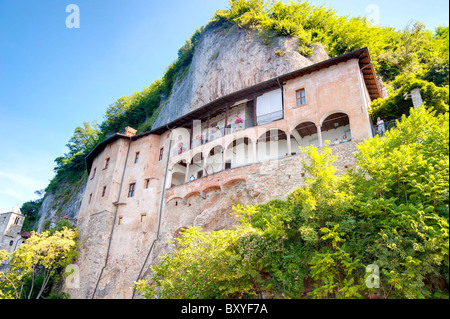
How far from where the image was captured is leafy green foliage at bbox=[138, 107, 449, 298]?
27.7 feet

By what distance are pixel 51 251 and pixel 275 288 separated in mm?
19350

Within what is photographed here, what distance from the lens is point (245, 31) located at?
31797mm

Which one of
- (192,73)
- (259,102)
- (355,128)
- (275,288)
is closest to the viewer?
(275,288)

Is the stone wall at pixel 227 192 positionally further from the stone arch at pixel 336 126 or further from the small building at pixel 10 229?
the small building at pixel 10 229

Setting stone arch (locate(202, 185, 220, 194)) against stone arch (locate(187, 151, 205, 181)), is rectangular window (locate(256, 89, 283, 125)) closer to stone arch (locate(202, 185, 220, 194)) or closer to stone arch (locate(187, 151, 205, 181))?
stone arch (locate(202, 185, 220, 194))

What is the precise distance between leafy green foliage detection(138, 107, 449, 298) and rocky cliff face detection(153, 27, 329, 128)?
14.9 meters

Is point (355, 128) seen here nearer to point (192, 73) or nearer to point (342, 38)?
point (342, 38)

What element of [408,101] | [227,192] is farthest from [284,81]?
[227,192]

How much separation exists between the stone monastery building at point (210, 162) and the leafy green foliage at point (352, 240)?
17.1 feet

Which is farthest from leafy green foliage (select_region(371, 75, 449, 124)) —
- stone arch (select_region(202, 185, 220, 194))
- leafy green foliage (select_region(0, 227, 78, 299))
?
leafy green foliage (select_region(0, 227, 78, 299))

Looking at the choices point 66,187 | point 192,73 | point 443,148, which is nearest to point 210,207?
point 443,148

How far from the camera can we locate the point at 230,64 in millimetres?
30172

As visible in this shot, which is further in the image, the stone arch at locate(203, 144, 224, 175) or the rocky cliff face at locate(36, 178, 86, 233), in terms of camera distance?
the rocky cliff face at locate(36, 178, 86, 233)

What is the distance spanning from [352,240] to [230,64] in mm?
23912
